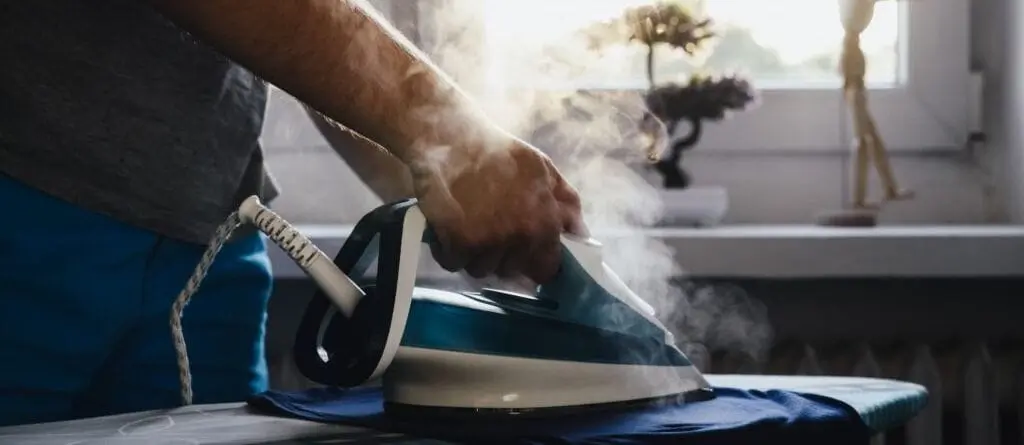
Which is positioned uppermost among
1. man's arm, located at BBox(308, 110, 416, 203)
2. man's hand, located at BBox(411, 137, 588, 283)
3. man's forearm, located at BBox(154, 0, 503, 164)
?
man's forearm, located at BBox(154, 0, 503, 164)

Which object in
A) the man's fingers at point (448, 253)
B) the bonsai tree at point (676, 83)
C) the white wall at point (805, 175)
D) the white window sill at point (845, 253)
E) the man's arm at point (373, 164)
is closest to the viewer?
the man's fingers at point (448, 253)

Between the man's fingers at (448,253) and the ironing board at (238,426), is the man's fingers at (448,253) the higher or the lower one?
the higher one

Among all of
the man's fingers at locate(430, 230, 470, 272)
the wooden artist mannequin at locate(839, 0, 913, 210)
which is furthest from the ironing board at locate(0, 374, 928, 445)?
the wooden artist mannequin at locate(839, 0, 913, 210)

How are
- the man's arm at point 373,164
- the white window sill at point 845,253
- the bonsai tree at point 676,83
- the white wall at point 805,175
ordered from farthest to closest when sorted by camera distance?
the white wall at point 805,175 < the bonsai tree at point 676,83 < the white window sill at point 845,253 < the man's arm at point 373,164

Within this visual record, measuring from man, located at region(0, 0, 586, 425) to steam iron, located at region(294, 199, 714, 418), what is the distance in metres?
0.03

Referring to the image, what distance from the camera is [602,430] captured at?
2.57 ft

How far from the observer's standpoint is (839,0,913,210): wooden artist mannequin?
68.0 inches

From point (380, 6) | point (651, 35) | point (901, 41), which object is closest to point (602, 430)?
point (380, 6)

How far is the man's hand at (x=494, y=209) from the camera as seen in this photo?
0.83 metres

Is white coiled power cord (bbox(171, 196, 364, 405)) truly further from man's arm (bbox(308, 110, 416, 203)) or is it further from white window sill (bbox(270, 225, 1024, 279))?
white window sill (bbox(270, 225, 1024, 279))

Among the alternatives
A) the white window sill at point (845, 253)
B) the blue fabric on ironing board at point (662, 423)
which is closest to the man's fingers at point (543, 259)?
the blue fabric on ironing board at point (662, 423)

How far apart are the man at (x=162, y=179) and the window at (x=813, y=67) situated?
88 cm

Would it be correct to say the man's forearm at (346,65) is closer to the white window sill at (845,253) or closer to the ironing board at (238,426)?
the ironing board at (238,426)

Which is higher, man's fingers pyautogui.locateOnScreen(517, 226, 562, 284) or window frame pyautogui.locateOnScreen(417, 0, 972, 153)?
window frame pyautogui.locateOnScreen(417, 0, 972, 153)
